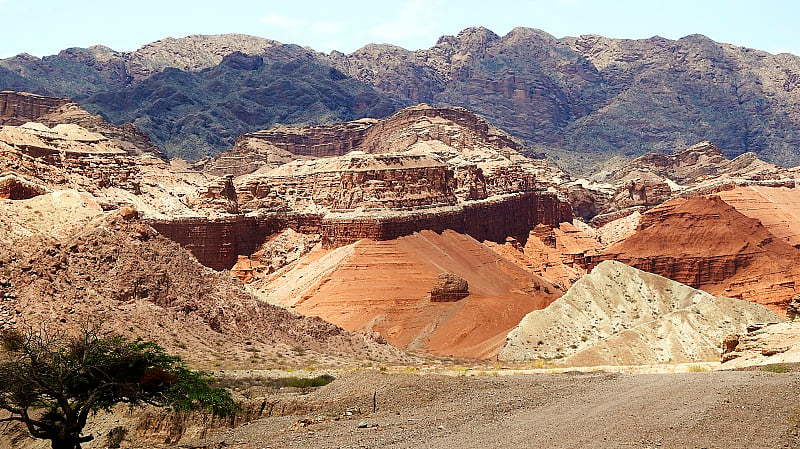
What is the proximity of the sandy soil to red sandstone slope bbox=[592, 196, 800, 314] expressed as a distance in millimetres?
46782

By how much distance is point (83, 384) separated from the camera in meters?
23.1

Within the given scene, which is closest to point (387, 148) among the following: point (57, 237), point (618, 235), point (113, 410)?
point (618, 235)

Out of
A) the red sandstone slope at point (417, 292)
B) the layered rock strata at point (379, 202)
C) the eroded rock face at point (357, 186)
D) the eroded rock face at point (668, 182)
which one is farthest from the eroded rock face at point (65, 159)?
the eroded rock face at point (668, 182)

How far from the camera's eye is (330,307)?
62.1 meters

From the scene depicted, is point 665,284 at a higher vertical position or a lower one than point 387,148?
lower

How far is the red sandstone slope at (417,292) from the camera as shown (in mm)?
54469

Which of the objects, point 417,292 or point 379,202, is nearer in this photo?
point 417,292

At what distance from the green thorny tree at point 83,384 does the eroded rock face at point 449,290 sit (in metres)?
35.3

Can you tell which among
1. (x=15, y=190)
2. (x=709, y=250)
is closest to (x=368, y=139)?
(x=709, y=250)

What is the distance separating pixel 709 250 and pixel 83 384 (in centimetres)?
6261

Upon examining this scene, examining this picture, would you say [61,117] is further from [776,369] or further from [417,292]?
[776,369]

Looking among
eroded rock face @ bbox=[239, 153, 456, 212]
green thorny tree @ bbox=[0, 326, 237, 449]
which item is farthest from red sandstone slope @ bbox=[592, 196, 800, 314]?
green thorny tree @ bbox=[0, 326, 237, 449]

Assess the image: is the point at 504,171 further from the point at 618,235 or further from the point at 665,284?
the point at 665,284

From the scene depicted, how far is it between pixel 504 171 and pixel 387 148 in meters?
24.7
